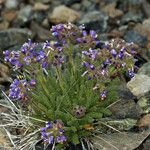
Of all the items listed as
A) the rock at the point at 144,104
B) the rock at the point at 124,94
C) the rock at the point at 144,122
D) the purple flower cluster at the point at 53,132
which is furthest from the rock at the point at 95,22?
the purple flower cluster at the point at 53,132

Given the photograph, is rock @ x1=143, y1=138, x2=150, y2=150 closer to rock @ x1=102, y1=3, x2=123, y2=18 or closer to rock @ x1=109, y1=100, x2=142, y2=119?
rock @ x1=109, y1=100, x2=142, y2=119

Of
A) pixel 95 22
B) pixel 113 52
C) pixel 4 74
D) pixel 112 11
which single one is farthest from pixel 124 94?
pixel 112 11

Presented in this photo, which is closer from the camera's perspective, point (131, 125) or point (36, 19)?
point (131, 125)

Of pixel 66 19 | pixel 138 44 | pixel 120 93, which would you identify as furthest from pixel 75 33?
pixel 66 19

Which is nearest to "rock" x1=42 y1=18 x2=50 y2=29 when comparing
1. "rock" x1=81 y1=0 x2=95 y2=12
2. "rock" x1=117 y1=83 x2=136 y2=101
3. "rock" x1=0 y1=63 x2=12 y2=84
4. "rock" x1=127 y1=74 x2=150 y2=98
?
"rock" x1=81 y1=0 x2=95 y2=12

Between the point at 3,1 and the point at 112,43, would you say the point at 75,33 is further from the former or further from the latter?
the point at 3,1

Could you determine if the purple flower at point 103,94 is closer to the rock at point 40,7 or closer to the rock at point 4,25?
the rock at point 4,25
